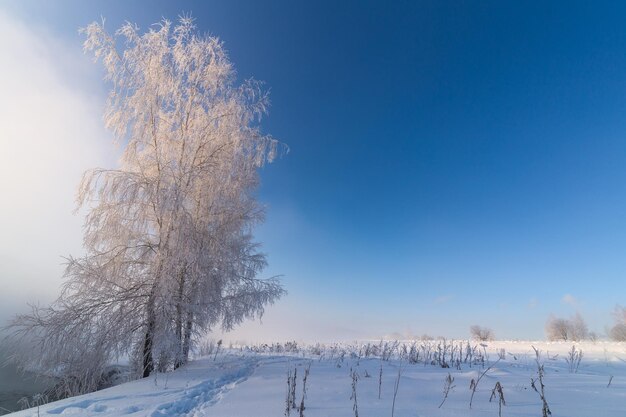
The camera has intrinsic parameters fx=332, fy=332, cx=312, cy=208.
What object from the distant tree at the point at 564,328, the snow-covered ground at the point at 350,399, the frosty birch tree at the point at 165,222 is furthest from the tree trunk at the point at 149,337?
the distant tree at the point at 564,328

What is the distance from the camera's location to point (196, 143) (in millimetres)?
10273

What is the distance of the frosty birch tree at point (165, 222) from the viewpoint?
8.11 meters

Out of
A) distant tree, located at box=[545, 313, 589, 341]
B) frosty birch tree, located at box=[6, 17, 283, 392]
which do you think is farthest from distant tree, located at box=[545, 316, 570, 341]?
frosty birch tree, located at box=[6, 17, 283, 392]

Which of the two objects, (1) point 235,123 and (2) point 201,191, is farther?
(1) point 235,123

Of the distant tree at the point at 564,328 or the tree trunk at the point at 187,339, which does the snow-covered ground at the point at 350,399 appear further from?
the distant tree at the point at 564,328

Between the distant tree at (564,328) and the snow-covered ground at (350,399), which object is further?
the distant tree at (564,328)

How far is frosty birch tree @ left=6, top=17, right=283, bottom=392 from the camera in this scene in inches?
319

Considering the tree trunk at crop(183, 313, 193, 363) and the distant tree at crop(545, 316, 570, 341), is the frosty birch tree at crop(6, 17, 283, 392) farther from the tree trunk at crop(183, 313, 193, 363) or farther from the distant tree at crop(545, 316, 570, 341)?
the distant tree at crop(545, 316, 570, 341)

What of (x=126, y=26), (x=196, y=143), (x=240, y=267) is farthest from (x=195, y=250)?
(x=126, y=26)

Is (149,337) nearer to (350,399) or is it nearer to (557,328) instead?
(350,399)

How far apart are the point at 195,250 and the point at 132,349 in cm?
287

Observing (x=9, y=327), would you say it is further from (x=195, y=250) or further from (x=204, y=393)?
(x=204, y=393)

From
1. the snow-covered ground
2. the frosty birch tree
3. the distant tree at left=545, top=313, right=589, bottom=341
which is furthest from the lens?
the distant tree at left=545, top=313, right=589, bottom=341

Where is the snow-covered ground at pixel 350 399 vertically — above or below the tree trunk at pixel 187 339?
below
